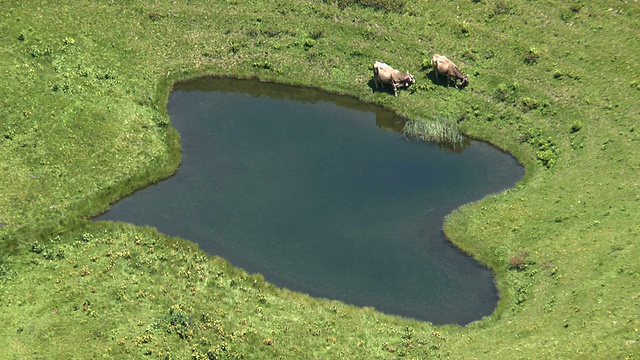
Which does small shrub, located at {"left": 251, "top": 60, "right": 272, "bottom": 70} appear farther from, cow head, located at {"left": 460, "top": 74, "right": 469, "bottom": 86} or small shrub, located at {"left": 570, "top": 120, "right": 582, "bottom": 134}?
small shrub, located at {"left": 570, "top": 120, "right": 582, "bottom": 134}

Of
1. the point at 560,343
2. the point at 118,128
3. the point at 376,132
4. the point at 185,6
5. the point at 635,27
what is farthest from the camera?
the point at 185,6

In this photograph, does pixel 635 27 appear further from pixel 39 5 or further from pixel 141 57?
pixel 39 5

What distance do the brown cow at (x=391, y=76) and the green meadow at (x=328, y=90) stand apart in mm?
1070

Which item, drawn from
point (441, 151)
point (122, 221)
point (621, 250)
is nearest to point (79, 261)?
point (122, 221)

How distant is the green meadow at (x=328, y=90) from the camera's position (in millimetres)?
44625

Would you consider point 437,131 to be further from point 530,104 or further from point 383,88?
point 530,104

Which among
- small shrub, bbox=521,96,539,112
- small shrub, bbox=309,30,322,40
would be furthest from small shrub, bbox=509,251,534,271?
small shrub, bbox=309,30,322,40

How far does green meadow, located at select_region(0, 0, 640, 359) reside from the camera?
4462 cm

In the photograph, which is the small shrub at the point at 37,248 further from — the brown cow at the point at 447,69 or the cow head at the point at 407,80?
the brown cow at the point at 447,69

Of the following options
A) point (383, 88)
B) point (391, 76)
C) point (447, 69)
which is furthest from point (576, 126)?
point (383, 88)

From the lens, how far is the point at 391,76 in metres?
67.9

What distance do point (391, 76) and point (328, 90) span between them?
22.8 feet

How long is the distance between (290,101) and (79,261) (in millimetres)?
28547

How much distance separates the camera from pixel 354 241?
53.7m
